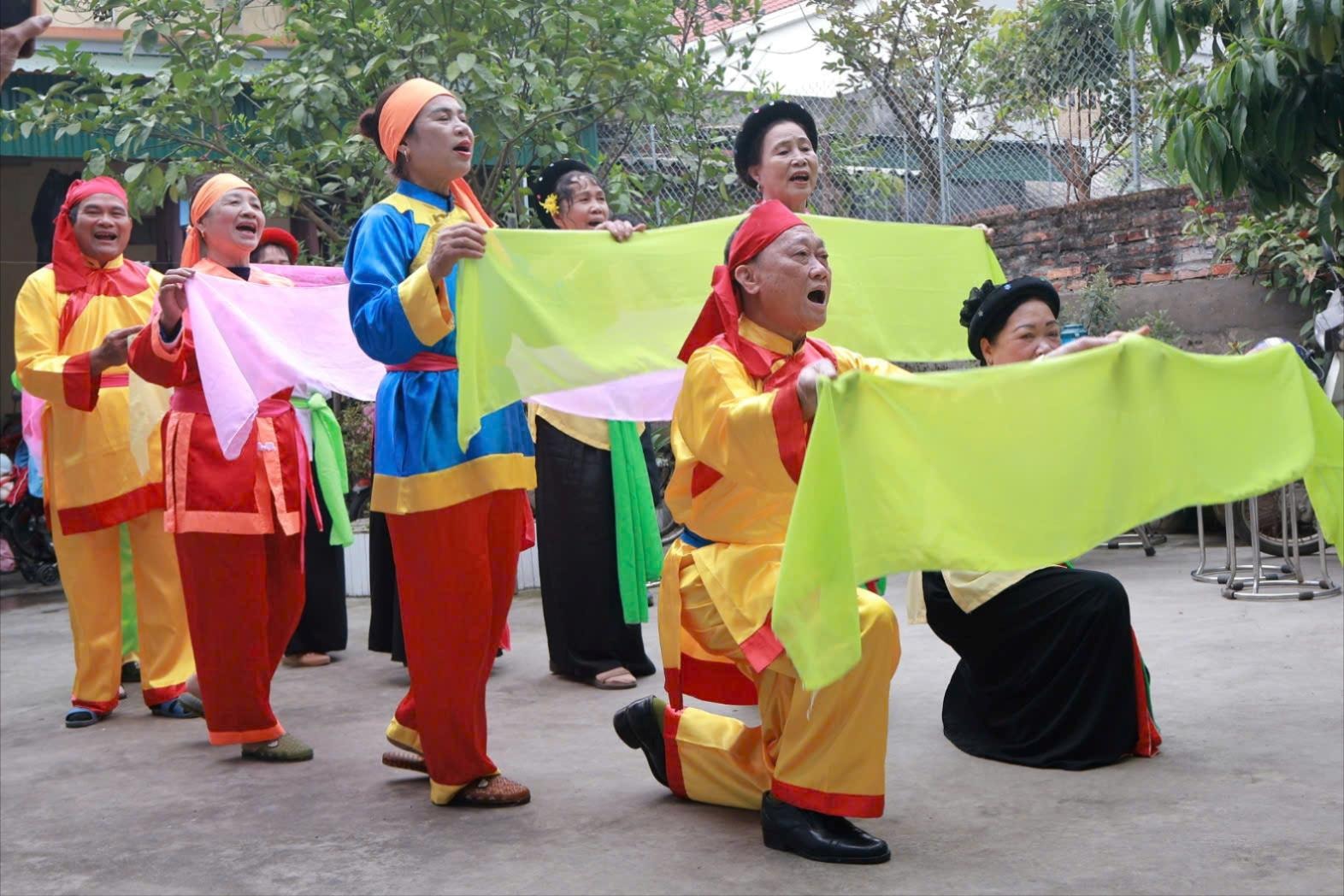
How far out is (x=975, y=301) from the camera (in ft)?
13.5

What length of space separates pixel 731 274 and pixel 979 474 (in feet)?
2.98

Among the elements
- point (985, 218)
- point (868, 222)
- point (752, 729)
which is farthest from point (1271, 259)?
point (752, 729)

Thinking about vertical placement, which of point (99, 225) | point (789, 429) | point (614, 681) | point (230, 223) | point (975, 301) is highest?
point (99, 225)

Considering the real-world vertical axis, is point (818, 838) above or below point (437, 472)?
below

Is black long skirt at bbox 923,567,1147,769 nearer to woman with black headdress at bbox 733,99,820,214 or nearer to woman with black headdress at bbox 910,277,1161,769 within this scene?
woman with black headdress at bbox 910,277,1161,769

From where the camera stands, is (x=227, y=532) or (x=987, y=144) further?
(x=987, y=144)

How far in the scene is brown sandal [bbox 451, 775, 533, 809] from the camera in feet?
12.3

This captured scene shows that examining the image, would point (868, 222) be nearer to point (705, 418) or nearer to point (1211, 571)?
point (705, 418)

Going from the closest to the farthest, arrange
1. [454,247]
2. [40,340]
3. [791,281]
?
1. [791,281]
2. [454,247]
3. [40,340]

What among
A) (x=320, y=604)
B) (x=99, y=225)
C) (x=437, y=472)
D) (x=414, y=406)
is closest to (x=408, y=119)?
(x=414, y=406)

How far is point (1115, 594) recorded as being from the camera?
4.00 meters

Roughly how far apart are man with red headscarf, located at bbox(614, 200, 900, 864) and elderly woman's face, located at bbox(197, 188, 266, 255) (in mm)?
1826

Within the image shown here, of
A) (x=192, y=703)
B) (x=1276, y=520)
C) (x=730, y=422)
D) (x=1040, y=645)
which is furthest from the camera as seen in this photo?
(x=1276, y=520)

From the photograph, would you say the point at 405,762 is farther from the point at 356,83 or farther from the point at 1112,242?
the point at 1112,242
